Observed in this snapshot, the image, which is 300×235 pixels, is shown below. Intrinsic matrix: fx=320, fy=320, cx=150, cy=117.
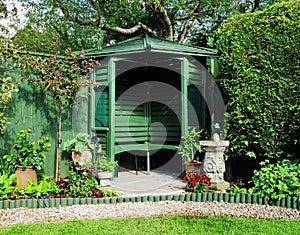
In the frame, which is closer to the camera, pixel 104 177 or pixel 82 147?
pixel 104 177

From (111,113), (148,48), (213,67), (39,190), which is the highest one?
(148,48)

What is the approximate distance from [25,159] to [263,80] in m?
4.06

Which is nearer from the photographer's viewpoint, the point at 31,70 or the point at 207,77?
the point at 31,70

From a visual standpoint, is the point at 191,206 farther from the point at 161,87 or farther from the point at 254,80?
the point at 161,87

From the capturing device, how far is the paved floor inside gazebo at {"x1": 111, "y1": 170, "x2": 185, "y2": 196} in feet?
17.1

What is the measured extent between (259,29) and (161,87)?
2927 mm

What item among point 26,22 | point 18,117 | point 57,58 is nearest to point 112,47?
point 57,58

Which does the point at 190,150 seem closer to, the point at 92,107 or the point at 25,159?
the point at 92,107

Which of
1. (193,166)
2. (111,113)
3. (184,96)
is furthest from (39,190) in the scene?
(184,96)

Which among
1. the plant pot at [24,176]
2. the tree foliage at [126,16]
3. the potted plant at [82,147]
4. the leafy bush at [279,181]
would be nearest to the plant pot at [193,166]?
the leafy bush at [279,181]

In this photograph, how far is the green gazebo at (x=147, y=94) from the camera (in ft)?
20.2

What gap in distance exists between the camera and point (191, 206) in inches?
177

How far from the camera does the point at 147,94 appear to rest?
782 cm

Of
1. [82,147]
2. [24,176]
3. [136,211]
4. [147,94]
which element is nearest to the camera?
[136,211]
